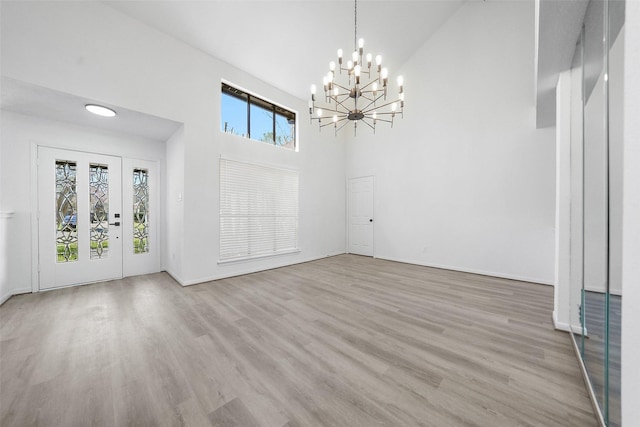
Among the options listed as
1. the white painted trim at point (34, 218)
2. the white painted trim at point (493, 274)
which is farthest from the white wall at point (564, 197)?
the white painted trim at point (34, 218)

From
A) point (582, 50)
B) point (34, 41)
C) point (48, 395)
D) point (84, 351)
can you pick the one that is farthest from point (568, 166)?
point (34, 41)

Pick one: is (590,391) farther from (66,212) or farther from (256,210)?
(66,212)

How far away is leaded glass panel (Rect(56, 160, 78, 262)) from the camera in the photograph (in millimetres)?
3537

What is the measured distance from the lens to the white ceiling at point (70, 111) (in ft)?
8.89

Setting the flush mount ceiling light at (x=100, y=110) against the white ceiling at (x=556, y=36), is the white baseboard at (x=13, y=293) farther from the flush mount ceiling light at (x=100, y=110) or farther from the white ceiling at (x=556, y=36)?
the white ceiling at (x=556, y=36)

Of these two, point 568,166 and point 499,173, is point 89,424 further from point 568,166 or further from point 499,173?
point 499,173

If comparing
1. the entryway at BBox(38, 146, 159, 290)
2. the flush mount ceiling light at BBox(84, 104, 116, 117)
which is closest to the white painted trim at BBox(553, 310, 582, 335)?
the flush mount ceiling light at BBox(84, 104, 116, 117)

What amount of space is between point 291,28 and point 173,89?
7.31ft

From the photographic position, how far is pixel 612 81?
3.67 ft

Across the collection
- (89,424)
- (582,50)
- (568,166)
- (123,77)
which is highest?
(123,77)

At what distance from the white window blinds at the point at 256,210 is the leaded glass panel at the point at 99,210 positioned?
191 cm

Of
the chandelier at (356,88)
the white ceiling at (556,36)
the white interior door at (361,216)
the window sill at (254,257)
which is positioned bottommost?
the window sill at (254,257)

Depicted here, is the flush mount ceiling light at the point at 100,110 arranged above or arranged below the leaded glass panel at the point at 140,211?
above

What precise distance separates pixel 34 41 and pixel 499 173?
6743mm
